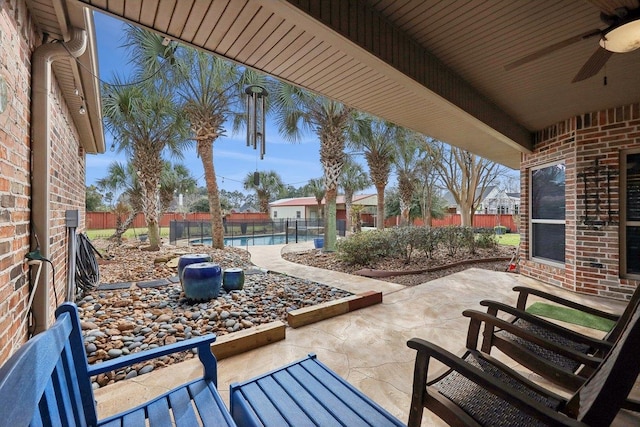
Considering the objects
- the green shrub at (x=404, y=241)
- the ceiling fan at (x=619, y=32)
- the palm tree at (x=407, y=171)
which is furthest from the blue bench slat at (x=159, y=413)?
the palm tree at (x=407, y=171)

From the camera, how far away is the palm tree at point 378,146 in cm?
1075

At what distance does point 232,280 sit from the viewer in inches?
171

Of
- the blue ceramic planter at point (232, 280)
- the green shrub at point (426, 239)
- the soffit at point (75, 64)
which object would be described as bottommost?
Answer: the blue ceramic planter at point (232, 280)

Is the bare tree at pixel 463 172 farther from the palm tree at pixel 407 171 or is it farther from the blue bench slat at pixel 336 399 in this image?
the blue bench slat at pixel 336 399

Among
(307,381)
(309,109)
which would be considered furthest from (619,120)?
(309,109)

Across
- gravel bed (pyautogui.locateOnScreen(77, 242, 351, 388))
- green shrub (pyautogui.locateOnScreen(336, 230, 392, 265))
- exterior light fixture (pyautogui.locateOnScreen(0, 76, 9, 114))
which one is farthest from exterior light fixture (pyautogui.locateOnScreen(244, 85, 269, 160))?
exterior light fixture (pyautogui.locateOnScreen(0, 76, 9, 114))

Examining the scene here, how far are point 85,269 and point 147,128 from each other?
241 inches

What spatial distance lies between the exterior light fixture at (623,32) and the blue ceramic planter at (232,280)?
15.0 ft

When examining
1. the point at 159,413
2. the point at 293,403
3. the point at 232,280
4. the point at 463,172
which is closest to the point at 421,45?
the point at 293,403

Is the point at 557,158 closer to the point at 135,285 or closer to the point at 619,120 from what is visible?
the point at 619,120

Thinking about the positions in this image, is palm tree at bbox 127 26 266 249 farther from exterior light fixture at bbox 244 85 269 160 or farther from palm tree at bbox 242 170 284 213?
palm tree at bbox 242 170 284 213

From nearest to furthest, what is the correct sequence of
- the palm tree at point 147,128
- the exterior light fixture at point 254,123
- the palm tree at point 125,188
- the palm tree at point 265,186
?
the exterior light fixture at point 254,123, the palm tree at point 147,128, the palm tree at point 125,188, the palm tree at point 265,186

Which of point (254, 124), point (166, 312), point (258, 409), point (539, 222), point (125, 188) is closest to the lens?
point (258, 409)

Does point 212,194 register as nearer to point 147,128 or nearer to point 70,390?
point 147,128
